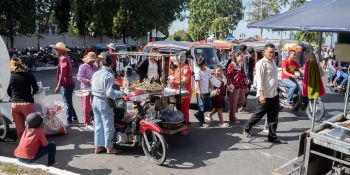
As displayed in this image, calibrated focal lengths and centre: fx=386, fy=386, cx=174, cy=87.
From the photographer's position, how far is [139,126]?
6332 mm

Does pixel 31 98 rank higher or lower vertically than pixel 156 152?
higher

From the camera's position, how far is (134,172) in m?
5.72

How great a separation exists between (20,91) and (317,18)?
184 inches

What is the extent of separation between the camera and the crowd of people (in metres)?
5.66

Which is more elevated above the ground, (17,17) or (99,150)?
(17,17)

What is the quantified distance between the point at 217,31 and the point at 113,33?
19.4m

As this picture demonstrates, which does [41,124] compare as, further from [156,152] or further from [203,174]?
[203,174]

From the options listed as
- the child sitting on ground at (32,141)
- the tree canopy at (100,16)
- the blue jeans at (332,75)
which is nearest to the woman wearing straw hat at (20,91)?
the child sitting on ground at (32,141)

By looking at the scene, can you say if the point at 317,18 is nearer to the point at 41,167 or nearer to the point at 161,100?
the point at 161,100

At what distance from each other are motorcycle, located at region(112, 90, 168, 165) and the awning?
91.8 inches

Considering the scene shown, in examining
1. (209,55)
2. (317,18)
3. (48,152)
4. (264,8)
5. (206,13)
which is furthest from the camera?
(206,13)

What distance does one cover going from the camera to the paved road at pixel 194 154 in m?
5.86

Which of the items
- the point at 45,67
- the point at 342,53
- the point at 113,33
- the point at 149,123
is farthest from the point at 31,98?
the point at 113,33

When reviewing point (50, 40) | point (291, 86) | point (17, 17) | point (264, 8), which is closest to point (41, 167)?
point (291, 86)
